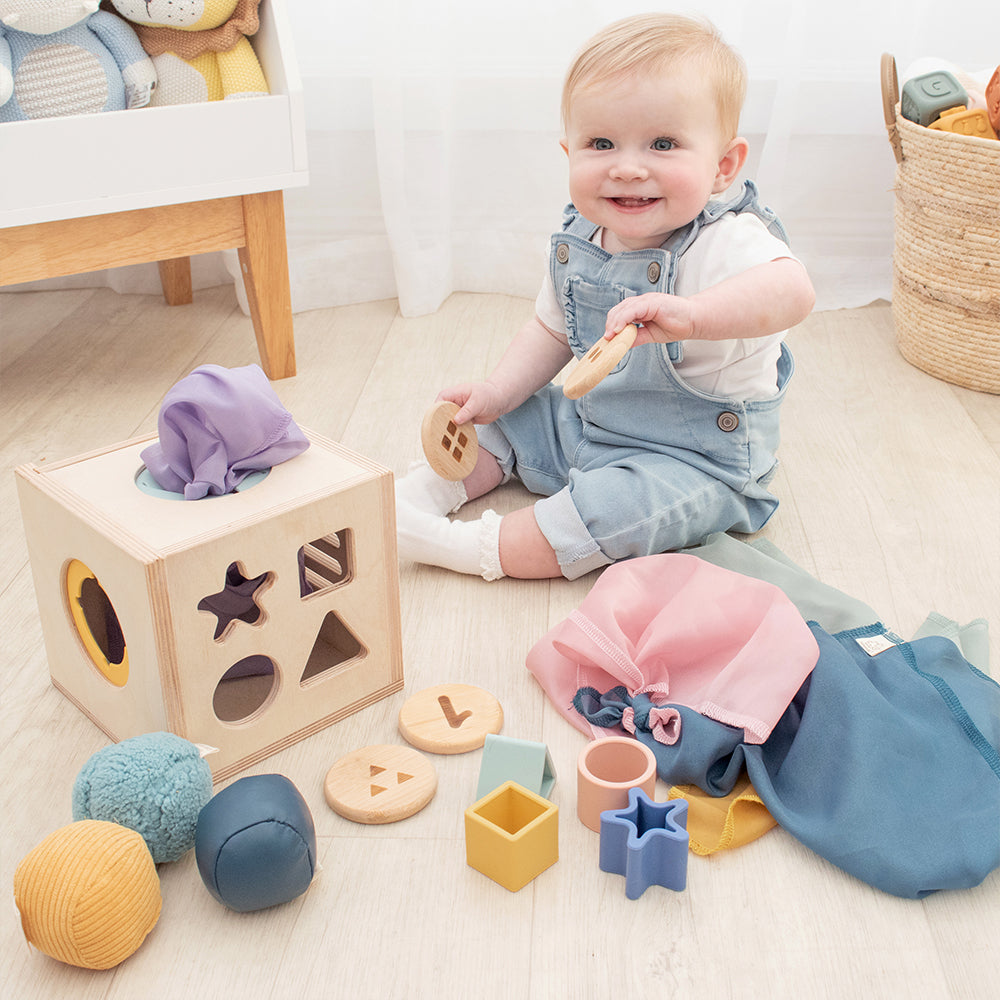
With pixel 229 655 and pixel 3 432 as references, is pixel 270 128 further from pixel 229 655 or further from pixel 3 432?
pixel 229 655

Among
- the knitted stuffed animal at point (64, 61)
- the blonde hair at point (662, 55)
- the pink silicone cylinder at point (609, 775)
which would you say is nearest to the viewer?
the pink silicone cylinder at point (609, 775)

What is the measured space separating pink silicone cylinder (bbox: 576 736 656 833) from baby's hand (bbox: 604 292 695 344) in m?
0.32

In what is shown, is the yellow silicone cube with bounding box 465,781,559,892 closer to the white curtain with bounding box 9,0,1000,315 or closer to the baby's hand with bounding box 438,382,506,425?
the baby's hand with bounding box 438,382,506,425

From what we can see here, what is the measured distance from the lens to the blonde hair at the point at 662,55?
910 millimetres

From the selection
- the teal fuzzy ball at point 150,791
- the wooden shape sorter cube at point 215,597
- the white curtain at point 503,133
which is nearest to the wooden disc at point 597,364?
the wooden shape sorter cube at point 215,597

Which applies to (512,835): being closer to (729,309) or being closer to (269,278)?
(729,309)

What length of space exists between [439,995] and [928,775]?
0.34 meters

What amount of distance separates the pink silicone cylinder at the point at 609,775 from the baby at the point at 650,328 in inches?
10.7

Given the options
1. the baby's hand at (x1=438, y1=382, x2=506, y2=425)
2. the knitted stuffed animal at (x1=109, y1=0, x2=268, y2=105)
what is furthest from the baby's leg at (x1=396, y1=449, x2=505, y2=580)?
the knitted stuffed animal at (x1=109, y1=0, x2=268, y2=105)

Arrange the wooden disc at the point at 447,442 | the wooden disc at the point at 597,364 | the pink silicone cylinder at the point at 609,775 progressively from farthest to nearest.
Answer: the wooden disc at the point at 447,442, the wooden disc at the point at 597,364, the pink silicone cylinder at the point at 609,775

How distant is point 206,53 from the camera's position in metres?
1.28

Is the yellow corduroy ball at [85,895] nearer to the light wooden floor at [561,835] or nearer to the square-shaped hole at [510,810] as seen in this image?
the light wooden floor at [561,835]

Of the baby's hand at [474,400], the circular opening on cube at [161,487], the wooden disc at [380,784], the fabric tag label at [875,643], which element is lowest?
the wooden disc at [380,784]

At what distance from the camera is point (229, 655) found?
0.72 metres
